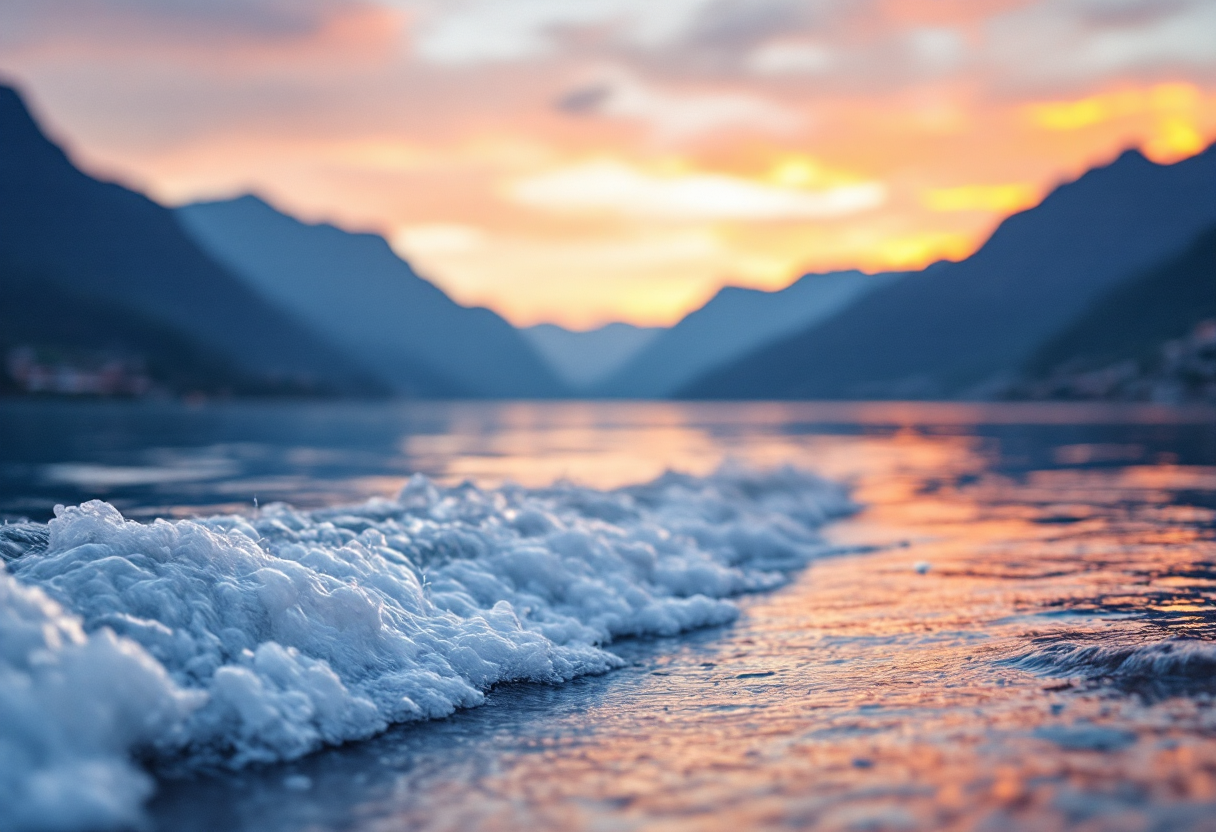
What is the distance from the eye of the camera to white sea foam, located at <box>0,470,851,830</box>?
6383 millimetres

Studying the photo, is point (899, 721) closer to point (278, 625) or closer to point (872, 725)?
point (872, 725)

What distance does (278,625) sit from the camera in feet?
29.0

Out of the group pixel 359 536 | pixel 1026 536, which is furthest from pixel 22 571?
pixel 1026 536

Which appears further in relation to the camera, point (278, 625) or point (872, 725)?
point (278, 625)

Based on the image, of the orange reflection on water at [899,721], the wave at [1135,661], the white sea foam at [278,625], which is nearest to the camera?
the orange reflection on water at [899,721]

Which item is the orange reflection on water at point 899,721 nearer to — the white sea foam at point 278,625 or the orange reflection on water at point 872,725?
the orange reflection on water at point 872,725

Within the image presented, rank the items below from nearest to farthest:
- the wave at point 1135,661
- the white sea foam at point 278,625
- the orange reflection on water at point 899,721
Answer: the orange reflection on water at point 899,721 < the white sea foam at point 278,625 < the wave at point 1135,661

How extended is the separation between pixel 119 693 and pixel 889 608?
1024 centimetres

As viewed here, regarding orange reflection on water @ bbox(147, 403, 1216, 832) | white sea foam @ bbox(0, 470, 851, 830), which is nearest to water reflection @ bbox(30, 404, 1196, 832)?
orange reflection on water @ bbox(147, 403, 1216, 832)

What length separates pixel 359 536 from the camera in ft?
41.5

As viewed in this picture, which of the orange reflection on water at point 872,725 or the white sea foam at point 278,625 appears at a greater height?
the white sea foam at point 278,625

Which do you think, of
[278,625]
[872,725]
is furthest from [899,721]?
[278,625]

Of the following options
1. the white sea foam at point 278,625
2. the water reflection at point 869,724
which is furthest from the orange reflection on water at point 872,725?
the white sea foam at point 278,625

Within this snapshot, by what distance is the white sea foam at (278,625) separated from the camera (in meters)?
6.38
